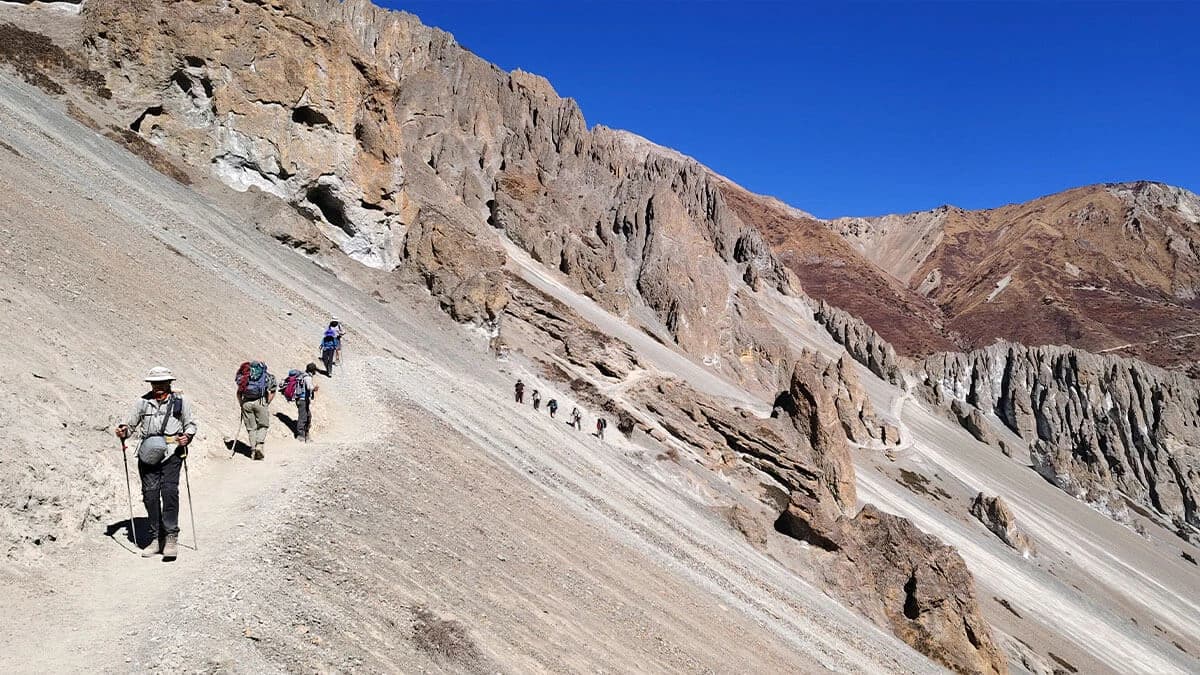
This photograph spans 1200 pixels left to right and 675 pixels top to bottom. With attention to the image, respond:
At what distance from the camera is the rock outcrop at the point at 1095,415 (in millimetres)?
84312

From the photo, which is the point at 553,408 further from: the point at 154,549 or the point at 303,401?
the point at 154,549

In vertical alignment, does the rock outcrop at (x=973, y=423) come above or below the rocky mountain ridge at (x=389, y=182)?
above

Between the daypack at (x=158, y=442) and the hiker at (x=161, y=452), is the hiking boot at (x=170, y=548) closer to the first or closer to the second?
the hiker at (x=161, y=452)

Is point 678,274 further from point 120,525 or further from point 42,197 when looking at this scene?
point 120,525

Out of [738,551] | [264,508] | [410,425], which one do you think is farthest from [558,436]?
[264,508]

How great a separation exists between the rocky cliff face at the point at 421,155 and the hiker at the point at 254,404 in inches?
747

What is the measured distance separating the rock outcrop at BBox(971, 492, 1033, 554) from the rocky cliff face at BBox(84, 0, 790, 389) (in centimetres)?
2162

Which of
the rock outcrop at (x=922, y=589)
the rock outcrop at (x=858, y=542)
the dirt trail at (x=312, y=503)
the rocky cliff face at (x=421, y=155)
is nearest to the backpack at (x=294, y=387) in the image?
the dirt trail at (x=312, y=503)

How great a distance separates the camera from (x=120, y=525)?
7.57 meters

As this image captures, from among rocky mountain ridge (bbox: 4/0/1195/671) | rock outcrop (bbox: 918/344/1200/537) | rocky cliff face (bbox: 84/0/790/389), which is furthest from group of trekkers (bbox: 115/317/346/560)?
rock outcrop (bbox: 918/344/1200/537)

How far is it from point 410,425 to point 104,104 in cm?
2074

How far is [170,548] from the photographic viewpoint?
23.2ft

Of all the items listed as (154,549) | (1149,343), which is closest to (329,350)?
(154,549)

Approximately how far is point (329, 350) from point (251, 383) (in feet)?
20.3
